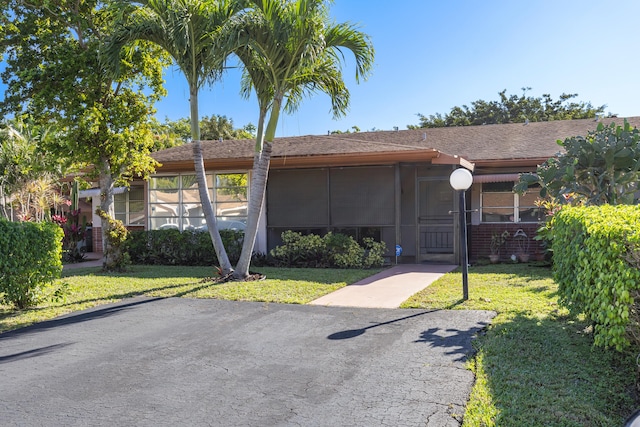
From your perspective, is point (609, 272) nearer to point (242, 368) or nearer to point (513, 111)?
point (242, 368)

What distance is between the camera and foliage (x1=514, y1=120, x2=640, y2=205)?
20.2 feet

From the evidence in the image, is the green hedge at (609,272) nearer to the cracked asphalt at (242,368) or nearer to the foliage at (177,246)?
the cracked asphalt at (242,368)

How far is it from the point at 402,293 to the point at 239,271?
11.8 ft

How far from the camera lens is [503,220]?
1323 cm

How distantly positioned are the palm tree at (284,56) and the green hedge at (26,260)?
12.4 feet

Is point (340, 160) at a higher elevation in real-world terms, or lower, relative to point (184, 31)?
lower

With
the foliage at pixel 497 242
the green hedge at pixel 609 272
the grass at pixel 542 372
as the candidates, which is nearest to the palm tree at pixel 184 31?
the grass at pixel 542 372

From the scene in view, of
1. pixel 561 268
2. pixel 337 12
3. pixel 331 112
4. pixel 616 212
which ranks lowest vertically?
pixel 561 268

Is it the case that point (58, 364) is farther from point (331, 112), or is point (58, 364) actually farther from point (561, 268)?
point (331, 112)

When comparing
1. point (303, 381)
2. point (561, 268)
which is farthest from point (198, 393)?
point (561, 268)

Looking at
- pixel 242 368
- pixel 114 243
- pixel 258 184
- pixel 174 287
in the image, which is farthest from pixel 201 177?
pixel 242 368

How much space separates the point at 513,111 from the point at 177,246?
2609 cm

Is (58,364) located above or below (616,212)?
below

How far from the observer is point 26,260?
6789 millimetres
